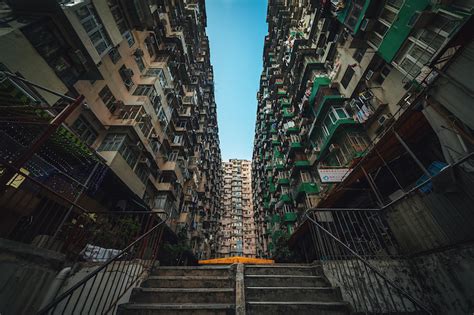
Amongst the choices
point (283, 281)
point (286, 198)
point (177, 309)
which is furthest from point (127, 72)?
point (286, 198)

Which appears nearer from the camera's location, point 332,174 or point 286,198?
point 332,174

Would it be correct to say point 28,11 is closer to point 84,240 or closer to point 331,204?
point 84,240

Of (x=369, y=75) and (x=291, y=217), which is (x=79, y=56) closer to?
(x=369, y=75)

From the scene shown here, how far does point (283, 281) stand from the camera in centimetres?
452

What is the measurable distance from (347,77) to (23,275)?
1974 cm

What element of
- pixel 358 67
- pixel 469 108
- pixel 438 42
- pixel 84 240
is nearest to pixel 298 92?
pixel 358 67

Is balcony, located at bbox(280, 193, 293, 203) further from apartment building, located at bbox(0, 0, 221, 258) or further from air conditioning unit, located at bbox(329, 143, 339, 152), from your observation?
apartment building, located at bbox(0, 0, 221, 258)

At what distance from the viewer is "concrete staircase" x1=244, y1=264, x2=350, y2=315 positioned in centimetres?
358

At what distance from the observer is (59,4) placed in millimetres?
8656

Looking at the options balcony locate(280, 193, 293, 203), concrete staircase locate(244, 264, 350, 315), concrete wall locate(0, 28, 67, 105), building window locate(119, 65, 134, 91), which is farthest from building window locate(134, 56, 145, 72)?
balcony locate(280, 193, 293, 203)

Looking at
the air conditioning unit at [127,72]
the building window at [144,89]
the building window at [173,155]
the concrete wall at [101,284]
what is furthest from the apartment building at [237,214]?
the concrete wall at [101,284]

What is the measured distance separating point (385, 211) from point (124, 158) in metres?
14.8

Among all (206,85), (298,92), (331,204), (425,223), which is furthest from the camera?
(206,85)

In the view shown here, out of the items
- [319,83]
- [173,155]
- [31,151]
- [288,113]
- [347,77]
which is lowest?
[31,151]
